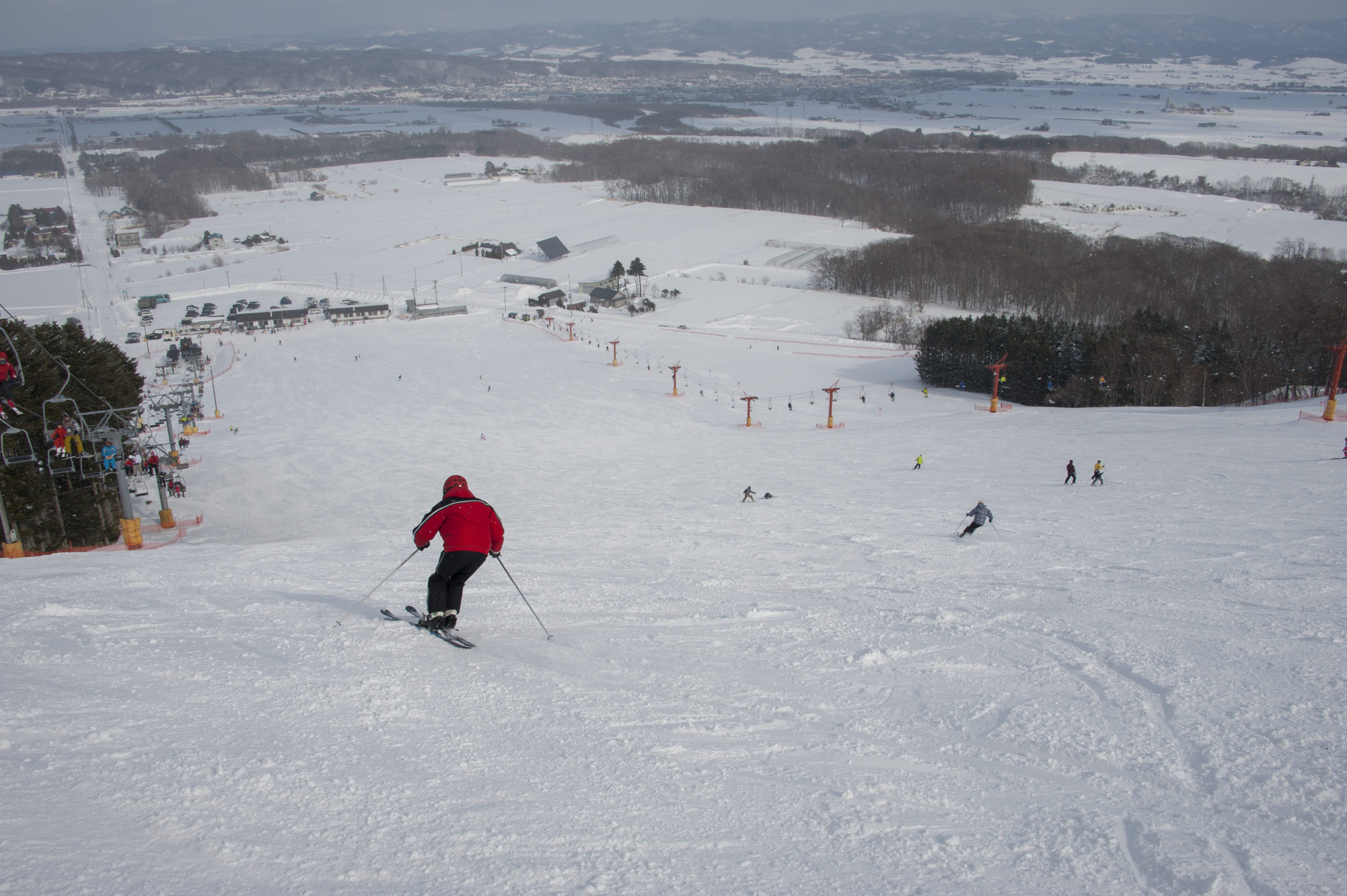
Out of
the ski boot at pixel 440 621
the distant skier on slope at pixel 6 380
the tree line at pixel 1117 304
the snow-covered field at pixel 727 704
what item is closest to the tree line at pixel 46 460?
A: the distant skier on slope at pixel 6 380

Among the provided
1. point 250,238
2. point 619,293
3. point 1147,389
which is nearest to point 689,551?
point 1147,389

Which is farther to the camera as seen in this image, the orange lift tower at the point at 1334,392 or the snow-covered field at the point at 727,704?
the orange lift tower at the point at 1334,392

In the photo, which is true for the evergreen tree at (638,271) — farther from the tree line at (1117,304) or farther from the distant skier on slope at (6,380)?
the distant skier on slope at (6,380)

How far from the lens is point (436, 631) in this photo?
6125 mm

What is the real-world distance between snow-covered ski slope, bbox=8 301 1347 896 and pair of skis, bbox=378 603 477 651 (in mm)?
111

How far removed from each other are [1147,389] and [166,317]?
5976cm

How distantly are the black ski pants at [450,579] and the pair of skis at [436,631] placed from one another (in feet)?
0.48

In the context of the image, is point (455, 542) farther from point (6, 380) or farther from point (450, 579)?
point (6, 380)

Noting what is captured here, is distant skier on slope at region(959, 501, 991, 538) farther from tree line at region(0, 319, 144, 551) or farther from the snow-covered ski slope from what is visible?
tree line at region(0, 319, 144, 551)

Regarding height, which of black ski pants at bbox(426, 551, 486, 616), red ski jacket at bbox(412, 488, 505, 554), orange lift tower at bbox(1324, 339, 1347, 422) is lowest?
orange lift tower at bbox(1324, 339, 1347, 422)

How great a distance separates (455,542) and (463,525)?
14 centimetres

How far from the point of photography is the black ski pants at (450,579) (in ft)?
19.6

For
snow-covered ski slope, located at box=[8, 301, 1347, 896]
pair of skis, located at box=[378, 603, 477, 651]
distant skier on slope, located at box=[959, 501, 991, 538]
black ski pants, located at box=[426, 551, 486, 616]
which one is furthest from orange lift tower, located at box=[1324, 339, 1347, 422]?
pair of skis, located at box=[378, 603, 477, 651]

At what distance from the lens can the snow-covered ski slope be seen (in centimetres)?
365
